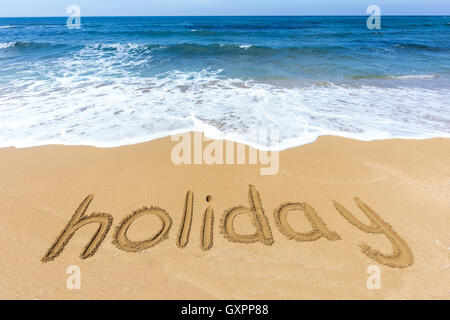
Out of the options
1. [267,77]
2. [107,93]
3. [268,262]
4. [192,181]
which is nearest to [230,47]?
[267,77]

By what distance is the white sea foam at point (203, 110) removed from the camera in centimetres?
536

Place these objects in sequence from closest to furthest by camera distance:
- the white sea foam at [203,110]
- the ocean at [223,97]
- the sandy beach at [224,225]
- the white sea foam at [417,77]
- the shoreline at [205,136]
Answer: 1. the sandy beach at [224,225]
2. the shoreline at [205,136]
3. the white sea foam at [203,110]
4. the ocean at [223,97]
5. the white sea foam at [417,77]

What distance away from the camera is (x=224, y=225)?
314cm

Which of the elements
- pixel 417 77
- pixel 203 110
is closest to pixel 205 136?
pixel 203 110

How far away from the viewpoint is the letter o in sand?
2.88 m

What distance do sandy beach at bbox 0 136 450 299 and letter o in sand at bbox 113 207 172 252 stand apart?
0.06 ft

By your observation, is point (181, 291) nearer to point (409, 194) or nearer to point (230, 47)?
point (409, 194)

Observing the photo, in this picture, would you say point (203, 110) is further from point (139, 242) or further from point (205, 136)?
point (139, 242)

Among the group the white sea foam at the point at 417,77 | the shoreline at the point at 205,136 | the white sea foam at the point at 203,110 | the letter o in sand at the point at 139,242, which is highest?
the white sea foam at the point at 417,77

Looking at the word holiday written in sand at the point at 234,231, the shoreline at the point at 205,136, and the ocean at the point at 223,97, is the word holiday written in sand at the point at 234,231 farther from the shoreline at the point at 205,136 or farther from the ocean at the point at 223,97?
the ocean at the point at 223,97

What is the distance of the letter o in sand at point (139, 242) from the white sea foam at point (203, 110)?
2.31 m

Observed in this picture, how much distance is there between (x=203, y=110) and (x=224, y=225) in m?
4.26

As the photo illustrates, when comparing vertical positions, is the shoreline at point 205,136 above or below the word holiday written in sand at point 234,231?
above

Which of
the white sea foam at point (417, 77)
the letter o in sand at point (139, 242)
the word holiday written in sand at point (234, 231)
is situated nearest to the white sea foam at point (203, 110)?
the word holiday written in sand at point (234, 231)
